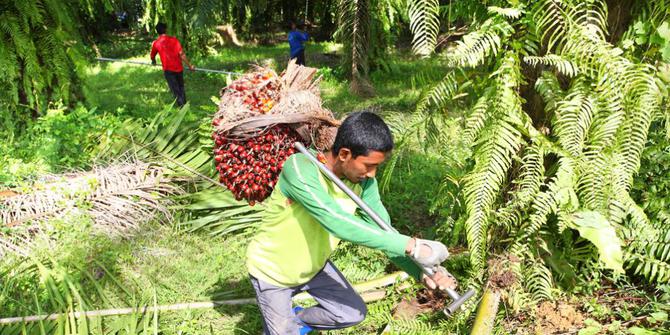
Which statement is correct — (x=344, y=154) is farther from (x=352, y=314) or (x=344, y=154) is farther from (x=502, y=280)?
(x=502, y=280)

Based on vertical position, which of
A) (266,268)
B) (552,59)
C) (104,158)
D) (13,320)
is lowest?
(13,320)

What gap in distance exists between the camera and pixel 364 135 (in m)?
2.10

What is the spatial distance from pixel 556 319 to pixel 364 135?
6.39 feet

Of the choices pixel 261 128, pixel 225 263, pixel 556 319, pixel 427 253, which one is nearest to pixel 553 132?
pixel 556 319

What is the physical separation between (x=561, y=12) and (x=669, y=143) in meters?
1.32

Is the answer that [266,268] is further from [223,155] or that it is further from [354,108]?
[354,108]

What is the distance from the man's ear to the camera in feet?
7.09

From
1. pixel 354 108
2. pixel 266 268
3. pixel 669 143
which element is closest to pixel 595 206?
pixel 669 143

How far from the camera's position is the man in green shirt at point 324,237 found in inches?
81.0

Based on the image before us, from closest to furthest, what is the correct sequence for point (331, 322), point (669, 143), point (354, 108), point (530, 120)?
point (331, 322) < point (530, 120) < point (669, 143) < point (354, 108)

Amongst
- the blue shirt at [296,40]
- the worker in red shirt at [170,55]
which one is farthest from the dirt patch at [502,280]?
the blue shirt at [296,40]

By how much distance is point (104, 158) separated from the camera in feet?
16.9

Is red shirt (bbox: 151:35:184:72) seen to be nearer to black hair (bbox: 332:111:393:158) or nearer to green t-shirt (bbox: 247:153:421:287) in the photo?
green t-shirt (bbox: 247:153:421:287)

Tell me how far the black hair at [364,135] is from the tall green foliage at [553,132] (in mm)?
752
